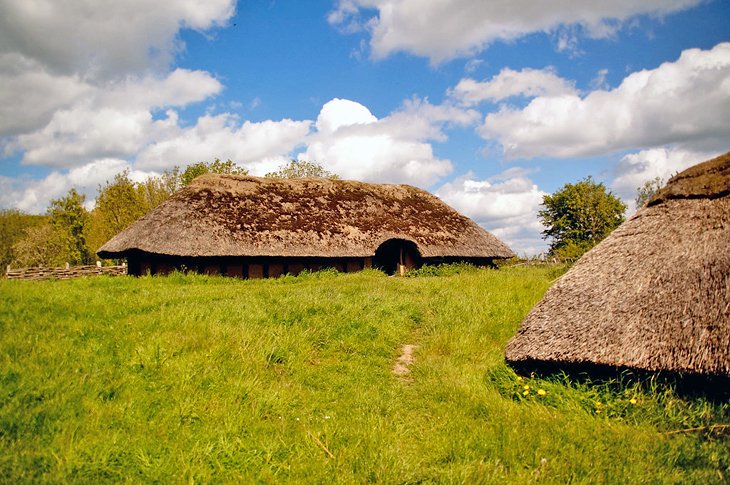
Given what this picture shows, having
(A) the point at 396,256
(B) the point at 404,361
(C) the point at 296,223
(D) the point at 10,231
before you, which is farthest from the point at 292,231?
(D) the point at 10,231

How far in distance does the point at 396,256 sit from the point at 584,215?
23.3 meters

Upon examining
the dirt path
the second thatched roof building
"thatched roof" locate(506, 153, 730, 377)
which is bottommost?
the dirt path

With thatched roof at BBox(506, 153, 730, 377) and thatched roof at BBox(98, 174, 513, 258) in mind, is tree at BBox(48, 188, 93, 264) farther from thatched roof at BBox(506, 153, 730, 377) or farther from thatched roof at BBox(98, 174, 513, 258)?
thatched roof at BBox(506, 153, 730, 377)

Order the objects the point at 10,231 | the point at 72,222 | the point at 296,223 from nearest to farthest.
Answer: the point at 296,223 < the point at 72,222 < the point at 10,231

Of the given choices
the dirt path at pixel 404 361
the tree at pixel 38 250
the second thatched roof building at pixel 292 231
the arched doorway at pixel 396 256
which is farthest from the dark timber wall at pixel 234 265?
the tree at pixel 38 250

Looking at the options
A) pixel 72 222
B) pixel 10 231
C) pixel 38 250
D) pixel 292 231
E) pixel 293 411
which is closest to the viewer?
pixel 293 411

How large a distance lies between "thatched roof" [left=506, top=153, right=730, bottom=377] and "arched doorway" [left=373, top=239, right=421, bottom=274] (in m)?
15.7

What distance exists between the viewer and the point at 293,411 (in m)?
4.59

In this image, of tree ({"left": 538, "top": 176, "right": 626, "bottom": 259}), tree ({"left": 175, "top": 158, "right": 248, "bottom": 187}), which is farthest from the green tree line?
tree ({"left": 538, "top": 176, "right": 626, "bottom": 259})

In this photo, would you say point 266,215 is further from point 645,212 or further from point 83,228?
point 83,228

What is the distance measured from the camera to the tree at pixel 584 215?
3672cm

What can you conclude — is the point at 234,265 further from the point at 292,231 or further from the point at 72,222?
the point at 72,222

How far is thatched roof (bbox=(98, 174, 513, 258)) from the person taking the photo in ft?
55.8

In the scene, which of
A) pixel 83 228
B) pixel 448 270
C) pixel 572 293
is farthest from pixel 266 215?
pixel 83 228
